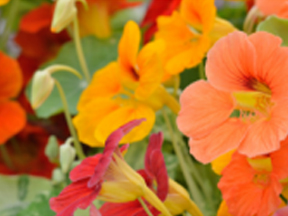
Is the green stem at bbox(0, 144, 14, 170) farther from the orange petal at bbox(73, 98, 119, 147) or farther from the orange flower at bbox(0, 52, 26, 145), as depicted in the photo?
the orange petal at bbox(73, 98, 119, 147)

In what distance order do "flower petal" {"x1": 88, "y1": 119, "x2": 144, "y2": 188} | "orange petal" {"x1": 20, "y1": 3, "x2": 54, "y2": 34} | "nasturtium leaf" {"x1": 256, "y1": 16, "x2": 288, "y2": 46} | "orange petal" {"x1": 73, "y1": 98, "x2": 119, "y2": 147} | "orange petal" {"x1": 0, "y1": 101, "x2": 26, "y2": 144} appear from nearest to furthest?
"flower petal" {"x1": 88, "y1": 119, "x2": 144, "y2": 188} < "nasturtium leaf" {"x1": 256, "y1": 16, "x2": 288, "y2": 46} < "orange petal" {"x1": 73, "y1": 98, "x2": 119, "y2": 147} < "orange petal" {"x1": 0, "y1": 101, "x2": 26, "y2": 144} < "orange petal" {"x1": 20, "y1": 3, "x2": 54, "y2": 34}

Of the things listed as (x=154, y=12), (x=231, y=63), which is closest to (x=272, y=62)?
(x=231, y=63)

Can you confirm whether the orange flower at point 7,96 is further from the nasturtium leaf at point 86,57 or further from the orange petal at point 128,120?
the orange petal at point 128,120

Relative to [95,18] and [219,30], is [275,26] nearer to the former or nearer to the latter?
[219,30]

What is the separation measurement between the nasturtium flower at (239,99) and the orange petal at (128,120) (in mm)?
112

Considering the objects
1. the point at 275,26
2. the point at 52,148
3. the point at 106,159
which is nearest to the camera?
the point at 106,159

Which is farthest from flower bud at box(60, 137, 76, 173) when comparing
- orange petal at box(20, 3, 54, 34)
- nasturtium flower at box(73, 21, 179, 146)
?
orange petal at box(20, 3, 54, 34)

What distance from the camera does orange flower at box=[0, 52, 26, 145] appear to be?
70 cm

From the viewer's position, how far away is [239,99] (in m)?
0.41

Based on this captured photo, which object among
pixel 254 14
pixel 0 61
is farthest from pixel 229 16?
pixel 0 61

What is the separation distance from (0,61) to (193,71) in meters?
0.32

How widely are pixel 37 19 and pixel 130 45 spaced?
1.24ft

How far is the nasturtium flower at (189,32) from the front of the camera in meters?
0.52

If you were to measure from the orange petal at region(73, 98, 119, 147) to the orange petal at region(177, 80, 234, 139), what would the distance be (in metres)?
0.18
